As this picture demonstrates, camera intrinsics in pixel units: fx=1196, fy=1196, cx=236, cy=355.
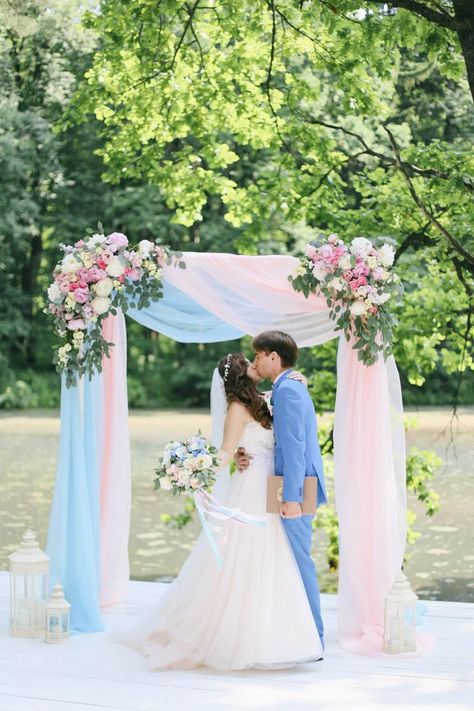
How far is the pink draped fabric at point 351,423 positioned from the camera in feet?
18.7

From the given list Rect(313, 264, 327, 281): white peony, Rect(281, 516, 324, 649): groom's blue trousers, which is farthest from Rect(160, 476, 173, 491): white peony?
Rect(313, 264, 327, 281): white peony

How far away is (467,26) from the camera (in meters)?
6.65

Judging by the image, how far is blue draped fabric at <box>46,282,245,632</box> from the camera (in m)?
5.83

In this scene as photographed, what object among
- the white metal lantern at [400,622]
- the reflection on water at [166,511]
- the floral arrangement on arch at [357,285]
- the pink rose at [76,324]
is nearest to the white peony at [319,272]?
the floral arrangement on arch at [357,285]

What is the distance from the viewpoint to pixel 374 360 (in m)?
5.70

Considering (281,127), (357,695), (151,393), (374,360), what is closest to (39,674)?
(357,695)

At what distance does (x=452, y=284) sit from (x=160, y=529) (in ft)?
14.8

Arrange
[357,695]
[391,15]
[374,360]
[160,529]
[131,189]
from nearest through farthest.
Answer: [357,695], [374,360], [391,15], [160,529], [131,189]

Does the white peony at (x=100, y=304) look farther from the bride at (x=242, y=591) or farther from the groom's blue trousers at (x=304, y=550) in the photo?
the groom's blue trousers at (x=304, y=550)

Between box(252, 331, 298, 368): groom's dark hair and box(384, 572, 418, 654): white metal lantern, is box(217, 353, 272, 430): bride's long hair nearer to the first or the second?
box(252, 331, 298, 368): groom's dark hair

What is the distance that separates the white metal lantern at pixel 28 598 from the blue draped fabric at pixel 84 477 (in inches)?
6.4

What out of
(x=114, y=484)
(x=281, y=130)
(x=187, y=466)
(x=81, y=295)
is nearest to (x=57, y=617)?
(x=114, y=484)

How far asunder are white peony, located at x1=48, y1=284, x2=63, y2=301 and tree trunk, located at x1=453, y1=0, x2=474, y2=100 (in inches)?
105

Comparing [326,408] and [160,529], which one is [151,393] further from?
[326,408]
